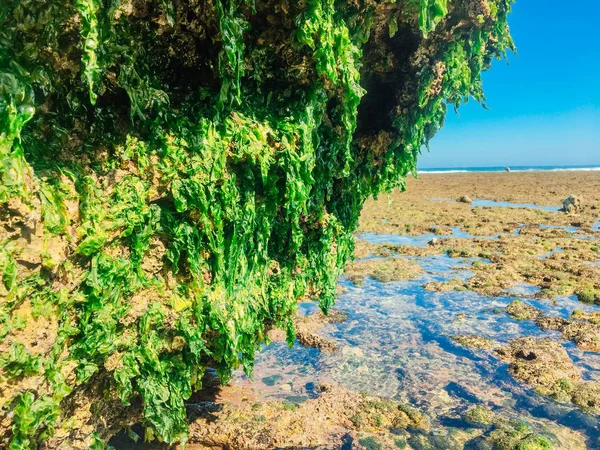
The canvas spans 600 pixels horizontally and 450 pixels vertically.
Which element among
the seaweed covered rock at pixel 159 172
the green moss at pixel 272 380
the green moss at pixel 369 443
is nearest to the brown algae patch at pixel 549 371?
the green moss at pixel 369 443

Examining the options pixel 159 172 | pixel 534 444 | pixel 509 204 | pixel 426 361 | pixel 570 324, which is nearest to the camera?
pixel 159 172

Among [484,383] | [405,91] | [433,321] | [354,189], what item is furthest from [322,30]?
[433,321]

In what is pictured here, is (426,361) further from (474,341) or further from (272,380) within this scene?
(272,380)

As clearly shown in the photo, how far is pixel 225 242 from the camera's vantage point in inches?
128

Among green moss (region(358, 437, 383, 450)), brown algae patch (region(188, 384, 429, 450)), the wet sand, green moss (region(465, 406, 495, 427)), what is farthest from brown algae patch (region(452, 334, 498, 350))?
green moss (region(358, 437, 383, 450))

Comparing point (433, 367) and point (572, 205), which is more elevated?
point (572, 205)

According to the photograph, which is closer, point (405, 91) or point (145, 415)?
point (145, 415)

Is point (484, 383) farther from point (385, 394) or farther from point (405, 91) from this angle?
point (405, 91)

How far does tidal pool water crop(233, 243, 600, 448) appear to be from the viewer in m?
4.79

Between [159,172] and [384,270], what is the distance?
25.2ft

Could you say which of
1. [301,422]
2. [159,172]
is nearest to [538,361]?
[301,422]

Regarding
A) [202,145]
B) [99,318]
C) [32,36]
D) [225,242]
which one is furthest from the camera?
[225,242]

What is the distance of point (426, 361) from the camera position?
575 cm

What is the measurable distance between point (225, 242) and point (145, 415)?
4.51 feet
